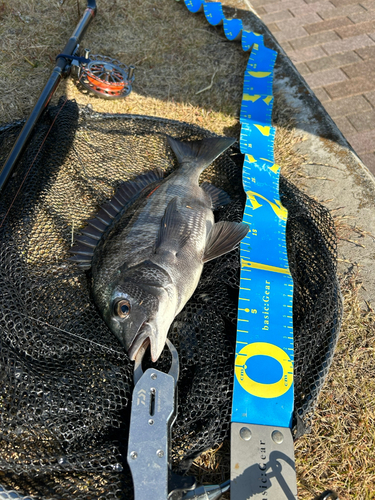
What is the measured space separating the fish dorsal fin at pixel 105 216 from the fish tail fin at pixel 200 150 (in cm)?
27

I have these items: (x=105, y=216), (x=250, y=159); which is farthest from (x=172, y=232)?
(x=250, y=159)

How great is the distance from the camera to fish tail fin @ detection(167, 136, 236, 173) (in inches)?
132

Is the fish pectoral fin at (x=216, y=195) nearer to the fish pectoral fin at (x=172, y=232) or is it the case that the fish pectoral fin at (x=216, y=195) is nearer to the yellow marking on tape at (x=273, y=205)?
the yellow marking on tape at (x=273, y=205)

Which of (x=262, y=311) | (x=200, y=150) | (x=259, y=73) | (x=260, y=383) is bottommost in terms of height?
(x=260, y=383)

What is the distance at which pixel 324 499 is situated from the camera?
2152 mm

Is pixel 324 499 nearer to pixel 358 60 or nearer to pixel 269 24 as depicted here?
pixel 358 60

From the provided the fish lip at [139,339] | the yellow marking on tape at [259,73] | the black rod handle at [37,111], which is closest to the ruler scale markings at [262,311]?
the fish lip at [139,339]

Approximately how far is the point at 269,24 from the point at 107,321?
5.60m

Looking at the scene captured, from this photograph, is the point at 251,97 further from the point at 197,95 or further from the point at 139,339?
the point at 139,339

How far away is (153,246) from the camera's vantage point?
2709 mm

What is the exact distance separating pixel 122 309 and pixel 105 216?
0.94 m

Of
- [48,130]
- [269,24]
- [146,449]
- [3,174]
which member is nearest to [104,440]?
[146,449]

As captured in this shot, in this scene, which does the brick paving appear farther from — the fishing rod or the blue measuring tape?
the fishing rod

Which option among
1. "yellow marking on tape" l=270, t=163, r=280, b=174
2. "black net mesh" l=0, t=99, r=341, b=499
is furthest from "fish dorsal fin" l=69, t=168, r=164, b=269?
"yellow marking on tape" l=270, t=163, r=280, b=174
